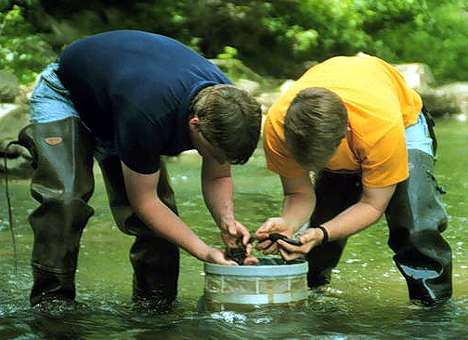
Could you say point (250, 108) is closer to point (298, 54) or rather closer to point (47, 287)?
point (47, 287)

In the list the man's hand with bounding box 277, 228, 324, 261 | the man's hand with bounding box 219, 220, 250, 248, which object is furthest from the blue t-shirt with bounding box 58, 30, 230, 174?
the man's hand with bounding box 277, 228, 324, 261

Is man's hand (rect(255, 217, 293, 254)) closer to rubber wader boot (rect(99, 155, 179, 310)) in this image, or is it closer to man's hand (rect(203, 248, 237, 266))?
man's hand (rect(203, 248, 237, 266))

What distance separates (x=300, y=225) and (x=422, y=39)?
732 inches

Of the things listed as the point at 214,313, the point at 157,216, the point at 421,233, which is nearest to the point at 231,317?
the point at 214,313

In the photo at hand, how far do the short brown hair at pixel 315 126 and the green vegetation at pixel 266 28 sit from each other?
9.21 metres

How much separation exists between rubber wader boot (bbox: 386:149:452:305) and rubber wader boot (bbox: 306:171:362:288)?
0.25 meters

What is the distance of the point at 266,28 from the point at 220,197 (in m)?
14.0

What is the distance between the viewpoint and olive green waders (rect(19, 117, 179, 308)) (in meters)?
3.67

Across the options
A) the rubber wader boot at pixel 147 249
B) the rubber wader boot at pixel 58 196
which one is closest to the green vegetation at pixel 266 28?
the rubber wader boot at pixel 147 249

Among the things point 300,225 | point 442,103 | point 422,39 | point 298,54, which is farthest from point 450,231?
point 422,39

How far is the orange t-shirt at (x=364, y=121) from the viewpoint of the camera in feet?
11.2

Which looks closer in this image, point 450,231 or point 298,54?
point 450,231

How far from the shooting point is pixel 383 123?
3.41m

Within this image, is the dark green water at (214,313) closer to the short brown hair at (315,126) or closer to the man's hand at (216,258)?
the man's hand at (216,258)
